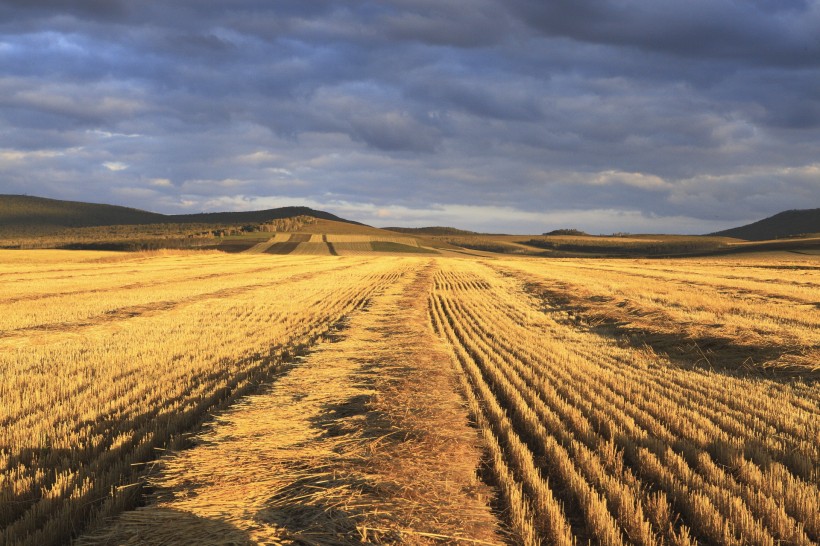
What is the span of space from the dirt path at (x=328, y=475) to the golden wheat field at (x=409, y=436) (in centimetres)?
2

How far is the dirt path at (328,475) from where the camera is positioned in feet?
13.7

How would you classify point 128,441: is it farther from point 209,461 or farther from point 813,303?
point 813,303

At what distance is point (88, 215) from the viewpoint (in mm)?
175750

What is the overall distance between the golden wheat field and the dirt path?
0.02 m

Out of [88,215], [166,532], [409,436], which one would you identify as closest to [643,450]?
[409,436]

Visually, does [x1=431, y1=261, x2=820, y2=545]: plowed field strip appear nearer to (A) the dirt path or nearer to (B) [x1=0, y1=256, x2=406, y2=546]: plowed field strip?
(A) the dirt path

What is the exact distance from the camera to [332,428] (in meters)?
6.64

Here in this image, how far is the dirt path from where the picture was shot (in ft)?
13.7

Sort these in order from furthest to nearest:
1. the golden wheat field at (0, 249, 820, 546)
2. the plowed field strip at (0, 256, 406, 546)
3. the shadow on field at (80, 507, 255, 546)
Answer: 1. the plowed field strip at (0, 256, 406, 546)
2. the golden wheat field at (0, 249, 820, 546)
3. the shadow on field at (80, 507, 255, 546)

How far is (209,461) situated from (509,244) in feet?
476

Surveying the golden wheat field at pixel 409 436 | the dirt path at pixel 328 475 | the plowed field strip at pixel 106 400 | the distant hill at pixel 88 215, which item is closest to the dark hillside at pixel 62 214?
the distant hill at pixel 88 215

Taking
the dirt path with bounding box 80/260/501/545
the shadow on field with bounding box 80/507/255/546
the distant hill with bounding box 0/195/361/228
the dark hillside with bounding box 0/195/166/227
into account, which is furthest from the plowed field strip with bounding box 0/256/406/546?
the dark hillside with bounding box 0/195/166/227

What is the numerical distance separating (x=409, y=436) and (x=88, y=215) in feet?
667

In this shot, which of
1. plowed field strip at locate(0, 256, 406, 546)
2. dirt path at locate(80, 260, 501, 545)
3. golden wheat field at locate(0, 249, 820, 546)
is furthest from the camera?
plowed field strip at locate(0, 256, 406, 546)
